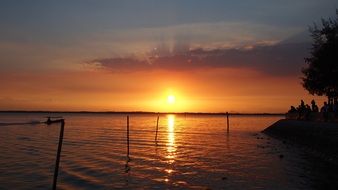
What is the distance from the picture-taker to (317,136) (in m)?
40.2

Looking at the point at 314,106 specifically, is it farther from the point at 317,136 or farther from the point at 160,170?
the point at 160,170

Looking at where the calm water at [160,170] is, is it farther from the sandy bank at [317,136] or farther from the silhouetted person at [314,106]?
the silhouetted person at [314,106]

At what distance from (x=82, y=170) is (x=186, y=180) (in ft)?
24.5

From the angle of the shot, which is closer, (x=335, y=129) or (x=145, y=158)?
(x=145, y=158)

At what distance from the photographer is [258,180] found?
918 inches

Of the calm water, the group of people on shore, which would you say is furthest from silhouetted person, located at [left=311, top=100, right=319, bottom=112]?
the calm water

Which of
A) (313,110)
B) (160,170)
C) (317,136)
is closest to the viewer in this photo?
(160,170)

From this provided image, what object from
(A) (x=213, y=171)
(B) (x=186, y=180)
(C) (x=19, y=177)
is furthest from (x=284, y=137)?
(C) (x=19, y=177)

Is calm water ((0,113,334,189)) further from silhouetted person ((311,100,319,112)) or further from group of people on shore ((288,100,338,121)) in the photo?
silhouetted person ((311,100,319,112))

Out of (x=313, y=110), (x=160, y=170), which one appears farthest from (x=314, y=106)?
(x=160, y=170)

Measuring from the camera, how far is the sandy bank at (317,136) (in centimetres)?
3319

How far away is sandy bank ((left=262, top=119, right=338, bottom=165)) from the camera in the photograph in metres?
33.2

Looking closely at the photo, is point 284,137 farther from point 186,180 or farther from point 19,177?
point 19,177

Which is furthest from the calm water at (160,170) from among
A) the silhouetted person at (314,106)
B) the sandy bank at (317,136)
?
the silhouetted person at (314,106)
